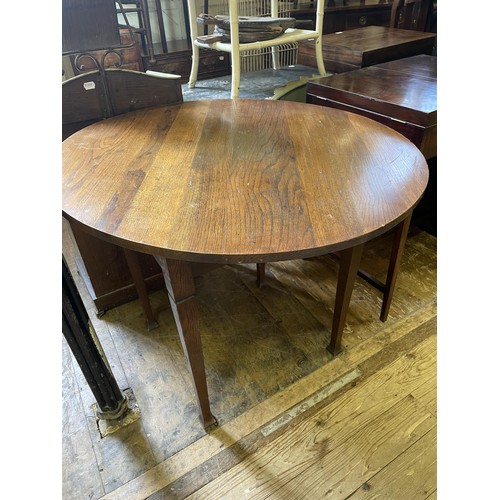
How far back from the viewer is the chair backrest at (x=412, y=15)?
10.3ft

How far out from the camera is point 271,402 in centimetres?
119

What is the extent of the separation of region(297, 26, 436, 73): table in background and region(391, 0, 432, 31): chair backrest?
→ 0.63 m

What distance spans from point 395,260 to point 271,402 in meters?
0.66

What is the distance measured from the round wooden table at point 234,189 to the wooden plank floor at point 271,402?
0.13 metres

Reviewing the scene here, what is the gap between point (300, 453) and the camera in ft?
3.46

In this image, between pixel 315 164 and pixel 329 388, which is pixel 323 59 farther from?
pixel 329 388

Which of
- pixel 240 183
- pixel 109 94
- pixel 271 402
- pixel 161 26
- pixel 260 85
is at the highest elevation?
pixel 161 26

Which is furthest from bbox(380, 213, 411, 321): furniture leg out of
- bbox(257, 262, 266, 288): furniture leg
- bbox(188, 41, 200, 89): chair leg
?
bbox(188, 41, 200, 89): chair leg

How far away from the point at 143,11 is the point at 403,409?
3094 millimetres

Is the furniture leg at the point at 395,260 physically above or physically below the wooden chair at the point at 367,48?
below

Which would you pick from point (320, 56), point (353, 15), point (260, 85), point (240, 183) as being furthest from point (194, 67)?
point (353, 15)

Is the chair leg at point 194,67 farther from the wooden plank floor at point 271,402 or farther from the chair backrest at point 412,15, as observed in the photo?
the chair backrest at point 412,15

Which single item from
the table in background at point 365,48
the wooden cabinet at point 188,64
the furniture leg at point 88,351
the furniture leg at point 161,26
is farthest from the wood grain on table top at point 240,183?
the furniture leg at point 161,26

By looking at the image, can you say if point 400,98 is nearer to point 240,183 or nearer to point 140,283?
point 240,183
